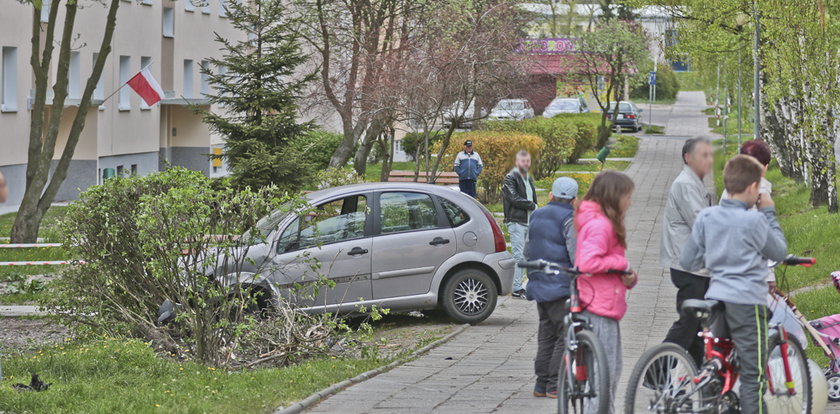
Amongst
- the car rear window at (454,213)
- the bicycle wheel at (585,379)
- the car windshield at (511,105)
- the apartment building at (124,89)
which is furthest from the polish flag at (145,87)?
the bicycle wheel at (585,379)

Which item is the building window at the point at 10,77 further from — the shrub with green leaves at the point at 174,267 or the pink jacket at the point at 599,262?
the pink jacket at the point at 599,262

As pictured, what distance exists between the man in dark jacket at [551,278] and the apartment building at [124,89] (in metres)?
21.9

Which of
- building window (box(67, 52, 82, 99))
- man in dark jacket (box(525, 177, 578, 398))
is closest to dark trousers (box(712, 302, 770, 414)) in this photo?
man in dark jacket (box(525, 177, 578, 398))

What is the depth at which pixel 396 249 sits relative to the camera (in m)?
12.7

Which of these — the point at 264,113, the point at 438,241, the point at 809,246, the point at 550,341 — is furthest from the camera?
the point at 264,113

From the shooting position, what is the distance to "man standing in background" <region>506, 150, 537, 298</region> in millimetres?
14805

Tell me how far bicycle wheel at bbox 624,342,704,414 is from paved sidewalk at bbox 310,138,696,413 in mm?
1652

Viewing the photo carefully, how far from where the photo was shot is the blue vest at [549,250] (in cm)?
829

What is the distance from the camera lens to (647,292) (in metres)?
16.1

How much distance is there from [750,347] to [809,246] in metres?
13.0

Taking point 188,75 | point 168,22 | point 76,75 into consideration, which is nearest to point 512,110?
point 76,75

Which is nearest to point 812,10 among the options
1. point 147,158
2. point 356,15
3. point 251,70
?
point 251,70

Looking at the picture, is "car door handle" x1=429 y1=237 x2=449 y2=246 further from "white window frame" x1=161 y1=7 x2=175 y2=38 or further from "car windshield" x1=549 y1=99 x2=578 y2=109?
"car windshield" x1=549 y1=99 x2=578 y2=109

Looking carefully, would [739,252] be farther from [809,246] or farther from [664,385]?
[809,246]
